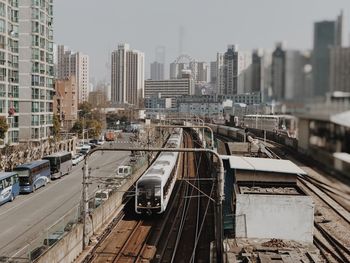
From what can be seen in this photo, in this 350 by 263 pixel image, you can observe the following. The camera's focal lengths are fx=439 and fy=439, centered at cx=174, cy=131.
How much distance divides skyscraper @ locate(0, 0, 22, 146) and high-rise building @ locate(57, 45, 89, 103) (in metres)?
43.3

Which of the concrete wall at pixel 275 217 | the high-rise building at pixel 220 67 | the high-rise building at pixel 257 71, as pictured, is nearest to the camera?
the high-rise building at pixel 257 71

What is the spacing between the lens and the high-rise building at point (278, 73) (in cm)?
145

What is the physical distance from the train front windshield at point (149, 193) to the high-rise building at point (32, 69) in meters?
16.2

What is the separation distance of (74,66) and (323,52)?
257 feet

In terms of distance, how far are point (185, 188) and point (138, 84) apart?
2717 inches

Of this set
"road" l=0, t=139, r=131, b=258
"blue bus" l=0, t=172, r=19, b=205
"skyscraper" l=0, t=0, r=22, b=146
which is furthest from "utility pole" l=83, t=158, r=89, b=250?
"skyscraper" l=0, t=0, r=22, b=146

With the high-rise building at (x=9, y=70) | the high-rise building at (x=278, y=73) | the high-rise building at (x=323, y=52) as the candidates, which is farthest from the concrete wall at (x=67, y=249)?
the high-rise building at (x=9, y=70)

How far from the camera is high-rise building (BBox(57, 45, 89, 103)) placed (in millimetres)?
72088

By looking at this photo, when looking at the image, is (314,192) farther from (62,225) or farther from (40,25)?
(40,25)

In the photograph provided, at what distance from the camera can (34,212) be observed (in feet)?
50.7

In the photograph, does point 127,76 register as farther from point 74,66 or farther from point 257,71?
point 257,71

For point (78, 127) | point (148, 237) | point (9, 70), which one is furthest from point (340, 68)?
point (78, 127)

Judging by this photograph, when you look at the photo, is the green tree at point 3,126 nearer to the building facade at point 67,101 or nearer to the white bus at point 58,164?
the white bus at point 58,164

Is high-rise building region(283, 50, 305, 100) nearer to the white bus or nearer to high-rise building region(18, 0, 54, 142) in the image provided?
the white bus
